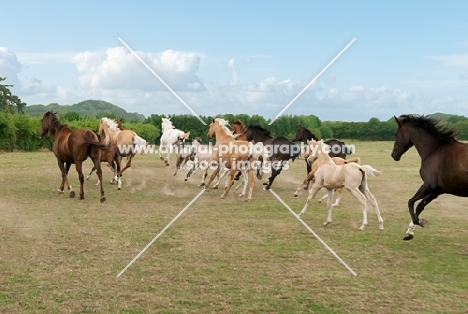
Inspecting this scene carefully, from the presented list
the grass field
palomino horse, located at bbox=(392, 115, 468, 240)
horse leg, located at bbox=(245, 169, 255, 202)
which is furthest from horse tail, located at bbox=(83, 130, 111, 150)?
palomino horse, located at bbox=(392, 115, 468, 240)

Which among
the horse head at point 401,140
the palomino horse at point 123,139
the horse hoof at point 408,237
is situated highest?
the horse head at point 401,140

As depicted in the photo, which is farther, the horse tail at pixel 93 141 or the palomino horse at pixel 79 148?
the palomino horse at pixel 79 148

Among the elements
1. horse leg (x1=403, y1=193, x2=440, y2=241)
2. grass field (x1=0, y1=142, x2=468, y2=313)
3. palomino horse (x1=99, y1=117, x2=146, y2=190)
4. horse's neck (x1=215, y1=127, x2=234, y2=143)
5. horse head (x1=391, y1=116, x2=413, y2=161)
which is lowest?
grass field (x1=0, y1=142, x2=468, y2=313)

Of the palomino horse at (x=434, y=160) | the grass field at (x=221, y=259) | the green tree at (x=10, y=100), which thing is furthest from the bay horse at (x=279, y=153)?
the green tree at (x=10, y=100)

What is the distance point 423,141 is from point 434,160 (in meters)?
0.48

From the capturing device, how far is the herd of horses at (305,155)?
838 cm

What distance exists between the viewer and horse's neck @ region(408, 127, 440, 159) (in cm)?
860

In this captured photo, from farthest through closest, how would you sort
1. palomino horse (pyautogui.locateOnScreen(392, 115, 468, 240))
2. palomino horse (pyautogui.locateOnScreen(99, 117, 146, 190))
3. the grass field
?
palomino horse (pyautogui.locateOnScreen(99, 117, 146, 190)) < palomino horse (pyautogui.locateOnScreen(392, 115, 468, 240)) < the grass field

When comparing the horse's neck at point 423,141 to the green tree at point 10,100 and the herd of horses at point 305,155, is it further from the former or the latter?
the green tree at point 10,100

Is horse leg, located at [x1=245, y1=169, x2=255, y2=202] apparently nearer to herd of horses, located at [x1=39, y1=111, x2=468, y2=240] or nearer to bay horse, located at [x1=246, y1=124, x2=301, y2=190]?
herd of horses, located at [x1=39, y1=111, x2=468, y2=240]

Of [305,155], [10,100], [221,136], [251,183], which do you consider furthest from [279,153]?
[10,100]

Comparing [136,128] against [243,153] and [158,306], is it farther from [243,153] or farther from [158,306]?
[158,306]

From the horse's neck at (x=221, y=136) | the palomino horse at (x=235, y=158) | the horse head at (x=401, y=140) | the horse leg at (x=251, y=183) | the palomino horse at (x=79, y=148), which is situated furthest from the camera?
the horse's neck at (x=221, y=136)

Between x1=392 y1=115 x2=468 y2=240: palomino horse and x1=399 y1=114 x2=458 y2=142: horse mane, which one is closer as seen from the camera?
x1=392 y1=115 x2=468 y2=240: palomino horse
